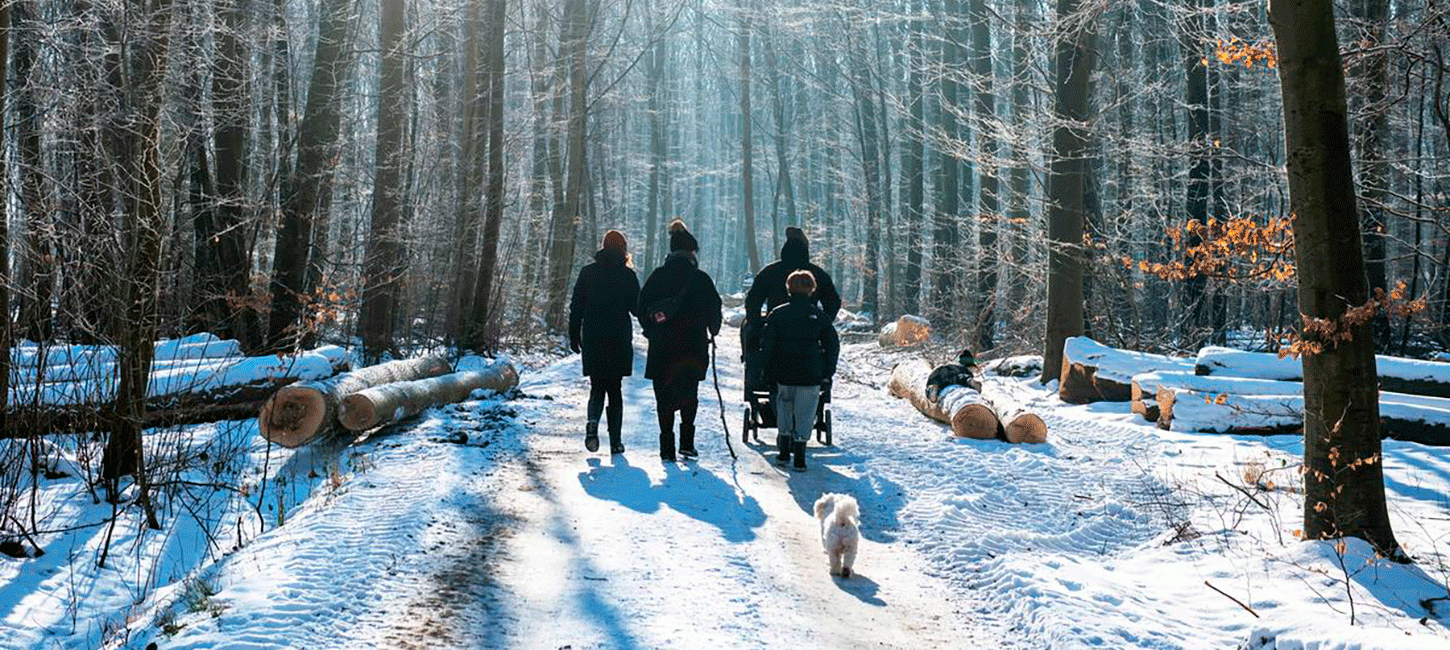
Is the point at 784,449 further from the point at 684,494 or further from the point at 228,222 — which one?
the point at 228,222

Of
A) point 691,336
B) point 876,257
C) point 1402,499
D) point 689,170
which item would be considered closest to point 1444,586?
point 1402,499

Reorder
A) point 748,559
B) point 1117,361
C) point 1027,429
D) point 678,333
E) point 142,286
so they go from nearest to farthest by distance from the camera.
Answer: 1. point 748,559
2. point 142,286
3. point 678,333
4. point 1027,429
5. point 1117,361

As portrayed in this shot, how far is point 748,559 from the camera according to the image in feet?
21.1

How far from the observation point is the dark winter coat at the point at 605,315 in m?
10.0

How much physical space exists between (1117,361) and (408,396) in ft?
28.4

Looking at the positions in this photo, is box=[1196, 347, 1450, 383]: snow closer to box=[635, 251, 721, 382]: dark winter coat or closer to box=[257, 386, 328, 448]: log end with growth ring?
box=[635, 251, 721, 382]: dark winter coat

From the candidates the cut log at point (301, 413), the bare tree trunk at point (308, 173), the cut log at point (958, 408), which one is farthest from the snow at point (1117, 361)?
the bare tree trunk at point (308, 173)

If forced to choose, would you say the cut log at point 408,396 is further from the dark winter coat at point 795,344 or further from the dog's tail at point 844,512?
the dog's tail at point 844,512

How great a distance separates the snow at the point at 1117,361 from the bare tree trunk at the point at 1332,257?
664cm

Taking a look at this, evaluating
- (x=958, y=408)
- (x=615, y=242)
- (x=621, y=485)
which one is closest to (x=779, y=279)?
(x=615, y=242)

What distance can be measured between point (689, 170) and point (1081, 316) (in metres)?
54.7

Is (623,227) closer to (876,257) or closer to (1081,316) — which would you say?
(876,257)

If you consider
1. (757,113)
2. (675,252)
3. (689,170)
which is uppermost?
(757,113)

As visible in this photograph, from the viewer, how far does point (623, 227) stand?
56125 mm
